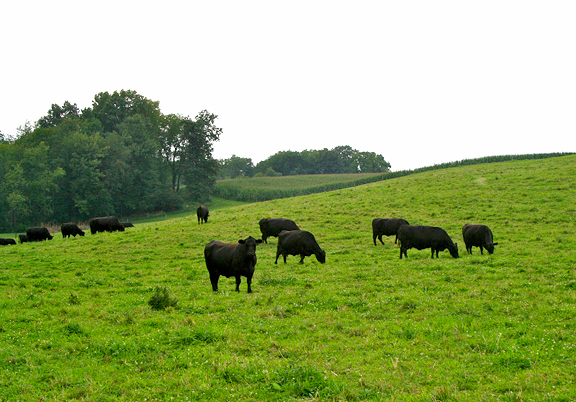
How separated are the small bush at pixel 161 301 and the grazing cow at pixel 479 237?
14.8 meters

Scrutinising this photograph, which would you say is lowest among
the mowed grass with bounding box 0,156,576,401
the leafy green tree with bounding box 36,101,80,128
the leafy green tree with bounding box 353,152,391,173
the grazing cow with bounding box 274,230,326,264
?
the mowed grass with bounding box 0,156,576,401

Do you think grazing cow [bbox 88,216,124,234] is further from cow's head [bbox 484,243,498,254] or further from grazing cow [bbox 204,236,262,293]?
cow's head [bbox 484,243,498,254]

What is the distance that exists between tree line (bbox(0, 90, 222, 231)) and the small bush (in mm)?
58075

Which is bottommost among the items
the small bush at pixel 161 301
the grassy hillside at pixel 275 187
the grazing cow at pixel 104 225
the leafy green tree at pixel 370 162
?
the small bush at pixel 161 301

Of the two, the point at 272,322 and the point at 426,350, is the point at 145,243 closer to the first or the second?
the point at 272,322

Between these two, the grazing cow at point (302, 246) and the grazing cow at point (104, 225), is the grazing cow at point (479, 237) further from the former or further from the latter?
the grazing cow at point (104, 225)

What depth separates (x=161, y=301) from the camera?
12.5m

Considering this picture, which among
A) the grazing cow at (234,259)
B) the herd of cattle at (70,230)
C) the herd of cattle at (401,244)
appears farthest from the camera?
the herd of cattle at (70,230)

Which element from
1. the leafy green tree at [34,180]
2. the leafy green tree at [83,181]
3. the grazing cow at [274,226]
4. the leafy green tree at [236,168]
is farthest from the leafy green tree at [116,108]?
the leafy green tree at [236,168]

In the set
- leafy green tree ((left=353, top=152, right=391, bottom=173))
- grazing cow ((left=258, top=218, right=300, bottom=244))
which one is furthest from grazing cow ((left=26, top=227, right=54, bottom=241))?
leafy green tree ((left=353, top=152, right=391, bottom=173))

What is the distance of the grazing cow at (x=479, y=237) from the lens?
68.0 feet

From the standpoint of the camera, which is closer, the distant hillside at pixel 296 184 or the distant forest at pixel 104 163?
the distant hillside at pixel 296 184

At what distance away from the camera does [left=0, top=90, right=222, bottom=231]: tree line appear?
66000 mm

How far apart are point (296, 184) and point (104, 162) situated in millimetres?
45823
